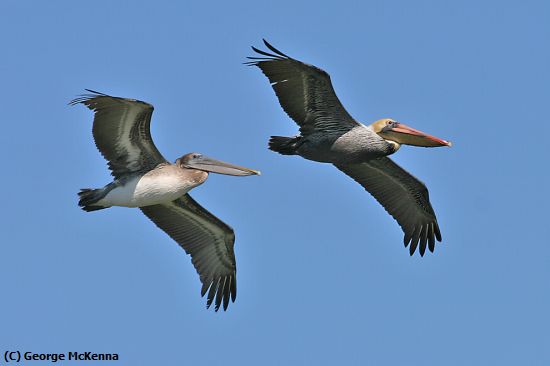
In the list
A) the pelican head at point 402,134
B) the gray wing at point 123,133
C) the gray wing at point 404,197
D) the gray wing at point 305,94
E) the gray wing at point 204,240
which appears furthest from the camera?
the gray wing at point 404,197

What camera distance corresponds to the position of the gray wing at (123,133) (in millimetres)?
15781

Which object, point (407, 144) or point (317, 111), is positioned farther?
point (407, 144)

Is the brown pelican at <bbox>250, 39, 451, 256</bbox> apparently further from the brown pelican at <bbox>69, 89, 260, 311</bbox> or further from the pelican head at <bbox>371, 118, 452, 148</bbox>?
the brown pelican at <bbox>69, 89, 260, 311</bbox>

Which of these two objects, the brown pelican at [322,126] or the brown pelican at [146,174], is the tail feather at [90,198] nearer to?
the brown pelican at [146,174]

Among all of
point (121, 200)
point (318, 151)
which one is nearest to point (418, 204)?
point (318, 151)

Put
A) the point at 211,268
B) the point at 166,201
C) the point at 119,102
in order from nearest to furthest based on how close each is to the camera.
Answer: the point at 119,102
the point at 166,201
the point at 211,268

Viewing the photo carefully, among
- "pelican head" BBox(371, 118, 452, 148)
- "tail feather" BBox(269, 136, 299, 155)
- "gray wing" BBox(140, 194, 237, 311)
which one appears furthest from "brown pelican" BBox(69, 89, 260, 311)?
"pelican head" BBox(371, 118, 452, 148)

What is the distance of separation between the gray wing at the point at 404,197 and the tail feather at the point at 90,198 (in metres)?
4.97

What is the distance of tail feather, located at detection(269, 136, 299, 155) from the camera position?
1741cm

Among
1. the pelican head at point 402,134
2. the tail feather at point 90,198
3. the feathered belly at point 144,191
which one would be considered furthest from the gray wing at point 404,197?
the tail feather at point 90,198

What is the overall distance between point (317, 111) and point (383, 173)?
2895 millimetres

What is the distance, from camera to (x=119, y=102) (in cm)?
1577

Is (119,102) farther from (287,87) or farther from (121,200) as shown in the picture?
(287,87)

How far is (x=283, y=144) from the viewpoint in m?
17.4
